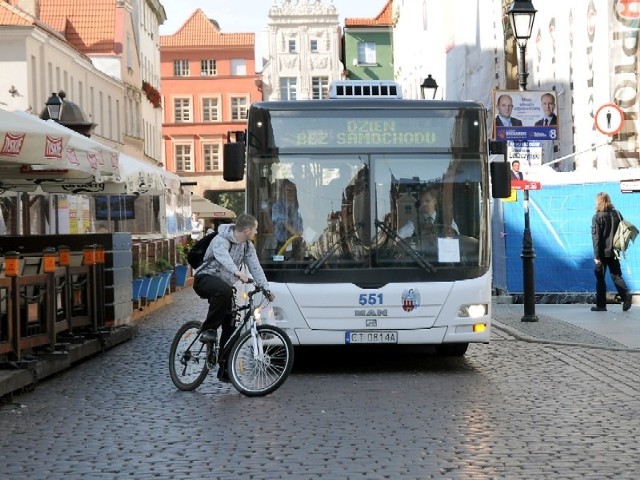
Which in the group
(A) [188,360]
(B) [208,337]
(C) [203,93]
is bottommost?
(A) [188,360]

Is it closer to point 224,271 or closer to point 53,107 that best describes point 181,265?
point 53,107

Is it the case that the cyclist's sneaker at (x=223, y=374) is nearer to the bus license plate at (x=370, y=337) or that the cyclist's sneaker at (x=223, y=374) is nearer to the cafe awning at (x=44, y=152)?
the bus license plate at (x=370, y=337)

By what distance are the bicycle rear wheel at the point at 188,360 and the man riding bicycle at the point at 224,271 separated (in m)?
0.11

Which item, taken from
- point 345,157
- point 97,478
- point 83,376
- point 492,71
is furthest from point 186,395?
point 492,71

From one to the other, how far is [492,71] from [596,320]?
20867 mm

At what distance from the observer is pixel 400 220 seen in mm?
14789

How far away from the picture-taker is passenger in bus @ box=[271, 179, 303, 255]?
14766 mm

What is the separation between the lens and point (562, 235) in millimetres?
25031

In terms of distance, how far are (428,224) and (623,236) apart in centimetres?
825

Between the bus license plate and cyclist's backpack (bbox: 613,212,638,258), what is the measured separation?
28.2 ft

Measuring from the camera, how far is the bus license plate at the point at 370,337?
14539mm

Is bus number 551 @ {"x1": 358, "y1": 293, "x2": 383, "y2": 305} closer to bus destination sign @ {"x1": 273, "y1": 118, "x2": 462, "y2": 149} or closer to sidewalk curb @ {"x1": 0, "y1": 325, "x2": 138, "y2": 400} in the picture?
bus destination sign @ {"x1": 273, "y1": 118, "x2": 462, "y2": 149}

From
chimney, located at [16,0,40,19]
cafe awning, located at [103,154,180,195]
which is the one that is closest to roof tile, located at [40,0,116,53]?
chimney, located at [16,0,40,19]

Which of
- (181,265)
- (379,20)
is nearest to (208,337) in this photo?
(181,265)
